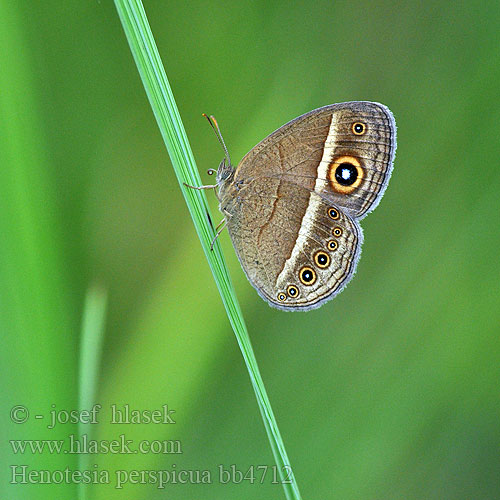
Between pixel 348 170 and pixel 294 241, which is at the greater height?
pixel 348 170

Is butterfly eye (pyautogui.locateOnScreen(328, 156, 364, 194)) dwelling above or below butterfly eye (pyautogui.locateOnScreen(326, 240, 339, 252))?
above

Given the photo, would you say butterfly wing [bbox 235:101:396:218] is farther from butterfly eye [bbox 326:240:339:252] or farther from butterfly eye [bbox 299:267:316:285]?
butterfly eye [bbox 299:267:316:285]

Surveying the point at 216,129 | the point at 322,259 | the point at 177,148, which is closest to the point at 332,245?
the point at 322,259

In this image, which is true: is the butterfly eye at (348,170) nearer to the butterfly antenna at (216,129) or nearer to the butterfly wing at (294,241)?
the butterfly wing at (294,241)

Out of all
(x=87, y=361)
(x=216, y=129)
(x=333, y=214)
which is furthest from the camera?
(x=333, y=214)

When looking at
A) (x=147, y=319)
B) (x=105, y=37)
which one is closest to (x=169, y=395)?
(x=147, y=319)

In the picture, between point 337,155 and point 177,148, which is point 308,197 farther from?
point 177,148

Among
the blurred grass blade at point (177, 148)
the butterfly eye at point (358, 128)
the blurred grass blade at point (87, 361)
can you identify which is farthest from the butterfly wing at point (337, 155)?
the blurred grass blade at point (87, 361)

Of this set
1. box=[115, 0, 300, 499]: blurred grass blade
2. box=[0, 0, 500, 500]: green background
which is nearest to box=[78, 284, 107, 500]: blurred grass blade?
box=[0, 0, 500, 500]: green background
